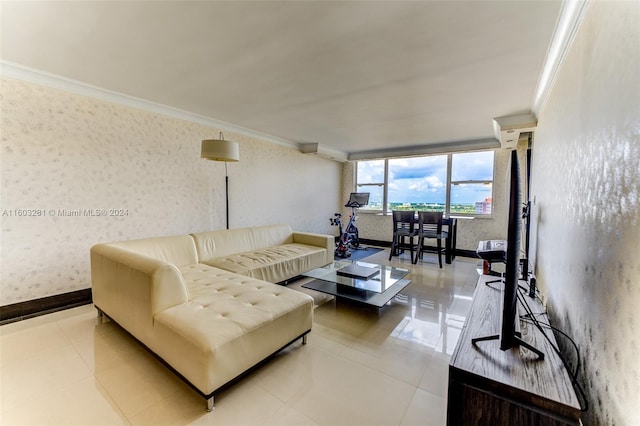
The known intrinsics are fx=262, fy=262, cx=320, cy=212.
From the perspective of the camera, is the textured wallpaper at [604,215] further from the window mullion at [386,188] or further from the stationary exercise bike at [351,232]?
the window mullion at [386,188]

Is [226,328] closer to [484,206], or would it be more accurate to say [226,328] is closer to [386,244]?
[386,244]

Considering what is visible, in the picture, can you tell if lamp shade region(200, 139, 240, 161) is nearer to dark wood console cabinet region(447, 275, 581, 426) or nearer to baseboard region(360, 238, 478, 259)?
dark wood console cabinet region(447, 275, 581, 426)

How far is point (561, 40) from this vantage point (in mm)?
1851

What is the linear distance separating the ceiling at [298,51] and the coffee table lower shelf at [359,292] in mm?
2159

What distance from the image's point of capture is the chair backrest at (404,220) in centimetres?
498

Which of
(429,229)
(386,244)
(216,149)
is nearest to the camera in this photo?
(216,149)

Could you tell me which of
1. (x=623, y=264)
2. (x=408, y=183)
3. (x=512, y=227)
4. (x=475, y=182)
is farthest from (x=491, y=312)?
(x=408, y=183)

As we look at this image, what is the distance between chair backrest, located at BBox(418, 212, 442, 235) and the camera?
472 cm

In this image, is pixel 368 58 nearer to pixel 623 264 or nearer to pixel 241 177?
pixel 623 264

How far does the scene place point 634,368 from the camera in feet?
2.47

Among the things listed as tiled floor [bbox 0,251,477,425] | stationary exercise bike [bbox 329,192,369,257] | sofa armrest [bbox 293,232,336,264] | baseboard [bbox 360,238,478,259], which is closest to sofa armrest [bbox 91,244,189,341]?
tiled floor [bbox 0,251,477,425]

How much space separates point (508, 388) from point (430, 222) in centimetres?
402

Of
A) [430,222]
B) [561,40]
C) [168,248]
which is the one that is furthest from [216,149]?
[430,222]

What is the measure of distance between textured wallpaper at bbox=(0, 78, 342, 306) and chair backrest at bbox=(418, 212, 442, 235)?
3.41 metres
